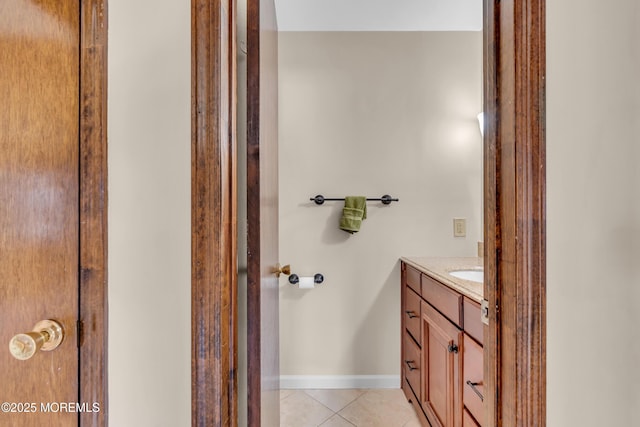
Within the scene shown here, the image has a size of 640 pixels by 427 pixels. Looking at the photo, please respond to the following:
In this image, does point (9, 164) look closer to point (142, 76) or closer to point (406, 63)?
point (142, 76)

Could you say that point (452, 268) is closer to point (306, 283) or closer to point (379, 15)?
point (306, 283)

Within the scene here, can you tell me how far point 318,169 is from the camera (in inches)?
84.1

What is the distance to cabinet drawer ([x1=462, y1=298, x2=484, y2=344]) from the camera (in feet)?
3.43

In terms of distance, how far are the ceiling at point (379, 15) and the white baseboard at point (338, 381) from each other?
2.36 m

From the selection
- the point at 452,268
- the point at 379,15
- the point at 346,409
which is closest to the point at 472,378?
the point at 452,268

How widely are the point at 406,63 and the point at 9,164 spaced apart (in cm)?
215

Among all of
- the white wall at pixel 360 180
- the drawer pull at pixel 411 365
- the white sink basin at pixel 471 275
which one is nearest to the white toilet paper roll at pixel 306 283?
the white wall at pixel 360 180

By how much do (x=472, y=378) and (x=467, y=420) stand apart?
0.57 ft

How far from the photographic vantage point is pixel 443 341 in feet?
4.50

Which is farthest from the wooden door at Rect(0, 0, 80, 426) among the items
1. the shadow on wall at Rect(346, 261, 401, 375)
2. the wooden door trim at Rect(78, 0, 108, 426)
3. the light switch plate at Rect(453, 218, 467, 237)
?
the light switch plate at Rect(453, 218, 467, 237)

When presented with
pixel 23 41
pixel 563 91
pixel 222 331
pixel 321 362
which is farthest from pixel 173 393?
pixel 321 362

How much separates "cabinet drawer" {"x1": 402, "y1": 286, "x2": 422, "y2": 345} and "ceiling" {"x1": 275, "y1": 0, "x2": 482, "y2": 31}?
1722mm

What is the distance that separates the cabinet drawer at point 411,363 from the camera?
1.76m

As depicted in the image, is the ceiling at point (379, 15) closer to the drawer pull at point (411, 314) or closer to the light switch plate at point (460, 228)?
the light switch plate at point (460, 228)
